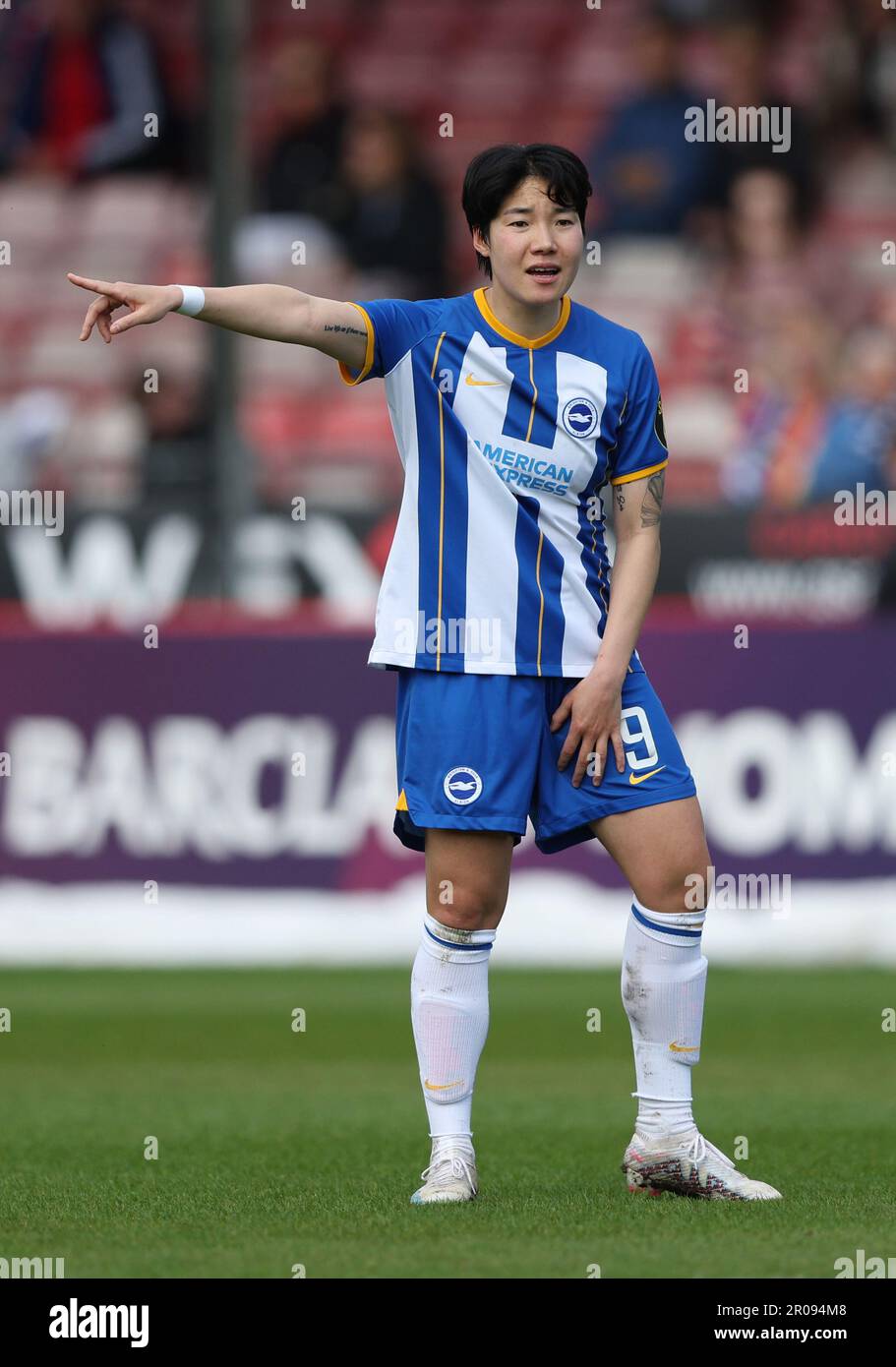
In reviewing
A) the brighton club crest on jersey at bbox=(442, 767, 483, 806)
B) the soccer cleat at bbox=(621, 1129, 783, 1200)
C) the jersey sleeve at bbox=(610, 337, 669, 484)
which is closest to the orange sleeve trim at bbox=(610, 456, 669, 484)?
the jersey sleeve at bbox=(610, 337, 669, 484)

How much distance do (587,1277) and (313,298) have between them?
2058mm

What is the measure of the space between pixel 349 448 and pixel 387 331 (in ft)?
30.2

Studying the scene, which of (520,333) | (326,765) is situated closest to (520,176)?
(520,333)

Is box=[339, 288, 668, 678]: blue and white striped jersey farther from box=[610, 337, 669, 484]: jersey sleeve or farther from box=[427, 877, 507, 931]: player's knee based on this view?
box=[427, 877, 507, 931]: player's knee

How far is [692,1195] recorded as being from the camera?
207 inches

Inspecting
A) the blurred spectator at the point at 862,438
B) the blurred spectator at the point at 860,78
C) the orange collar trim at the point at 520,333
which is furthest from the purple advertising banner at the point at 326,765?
the blurred spectator at the point at 860,78

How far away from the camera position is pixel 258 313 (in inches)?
195

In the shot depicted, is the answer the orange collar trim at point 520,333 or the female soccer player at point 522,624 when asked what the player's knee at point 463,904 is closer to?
the female soccer player at point 522,624

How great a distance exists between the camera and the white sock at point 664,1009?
523 cm

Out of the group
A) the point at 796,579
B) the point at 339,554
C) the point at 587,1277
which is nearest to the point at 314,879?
the point at 339,554

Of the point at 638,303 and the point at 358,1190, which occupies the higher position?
the point at 638,303

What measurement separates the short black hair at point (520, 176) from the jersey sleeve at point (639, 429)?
→ 35cm

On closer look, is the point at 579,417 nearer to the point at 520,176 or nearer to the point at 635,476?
the point at 635,476

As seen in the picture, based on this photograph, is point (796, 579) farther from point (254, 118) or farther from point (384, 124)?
point (254, 118)
